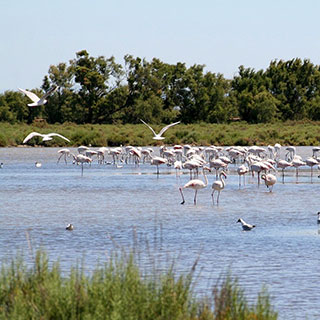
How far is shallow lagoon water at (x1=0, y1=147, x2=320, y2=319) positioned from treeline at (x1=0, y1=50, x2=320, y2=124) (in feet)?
154

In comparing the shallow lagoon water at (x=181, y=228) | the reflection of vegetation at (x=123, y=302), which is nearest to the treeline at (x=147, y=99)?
the shallow lagoon water at (x=181, y=228)

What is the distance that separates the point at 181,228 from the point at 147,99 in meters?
62.1

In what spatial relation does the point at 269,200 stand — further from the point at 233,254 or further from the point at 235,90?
the point at 235,90

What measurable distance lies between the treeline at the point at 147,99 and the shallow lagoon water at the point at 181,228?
47.0 metres

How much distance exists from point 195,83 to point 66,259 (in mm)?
67508

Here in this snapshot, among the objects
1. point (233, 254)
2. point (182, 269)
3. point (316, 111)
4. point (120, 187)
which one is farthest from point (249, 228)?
point (316, 111)

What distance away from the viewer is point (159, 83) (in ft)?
254

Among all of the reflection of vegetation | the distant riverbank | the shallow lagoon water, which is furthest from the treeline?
the reflection of vegetation

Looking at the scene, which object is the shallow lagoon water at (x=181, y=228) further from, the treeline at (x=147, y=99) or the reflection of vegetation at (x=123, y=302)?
the treeline at (x=147, y=99)

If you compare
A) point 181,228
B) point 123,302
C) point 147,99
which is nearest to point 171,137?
point 147,99

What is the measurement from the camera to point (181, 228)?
14469 mm

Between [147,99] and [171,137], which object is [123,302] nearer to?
[171,137]

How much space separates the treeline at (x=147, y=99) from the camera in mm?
74500

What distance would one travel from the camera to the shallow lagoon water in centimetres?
995
